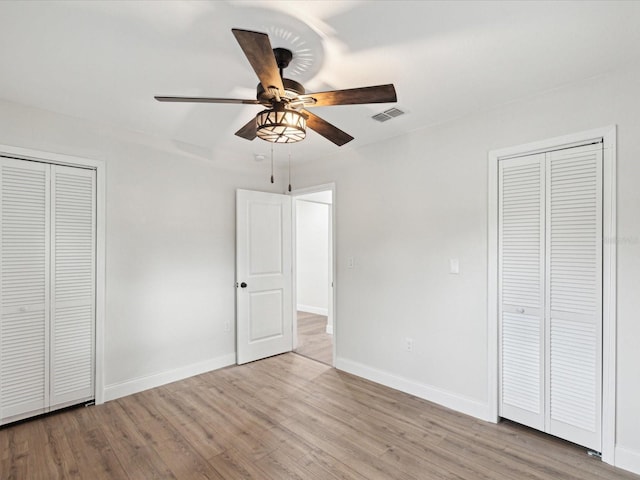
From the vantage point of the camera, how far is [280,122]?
1836 millimetres

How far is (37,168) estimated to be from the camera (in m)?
2.74

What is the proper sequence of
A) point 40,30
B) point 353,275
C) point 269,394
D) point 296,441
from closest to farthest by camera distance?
point 40,30 → point 296,441 → point 269,394 → point 353,275

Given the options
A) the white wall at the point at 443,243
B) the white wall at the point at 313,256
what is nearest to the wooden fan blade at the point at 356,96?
the white wall at the point at 443,243

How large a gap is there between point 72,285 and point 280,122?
2.46 meters

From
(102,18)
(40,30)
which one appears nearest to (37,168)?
(40,30)

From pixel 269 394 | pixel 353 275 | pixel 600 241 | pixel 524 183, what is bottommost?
pixel 269 394

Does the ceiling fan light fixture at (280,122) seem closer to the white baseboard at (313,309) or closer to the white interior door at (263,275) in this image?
the white interior door at (263,275)

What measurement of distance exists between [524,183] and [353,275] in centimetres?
187

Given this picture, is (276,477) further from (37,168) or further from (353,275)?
(37,168)

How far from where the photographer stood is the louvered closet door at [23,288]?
2.59 metres

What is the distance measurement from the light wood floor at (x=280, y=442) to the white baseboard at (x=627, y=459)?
0.07 metres

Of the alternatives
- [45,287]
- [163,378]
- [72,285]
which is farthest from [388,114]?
[163,378]

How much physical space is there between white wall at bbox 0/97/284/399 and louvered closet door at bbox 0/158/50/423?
0.33 meters

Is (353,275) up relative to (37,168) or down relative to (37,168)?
down
